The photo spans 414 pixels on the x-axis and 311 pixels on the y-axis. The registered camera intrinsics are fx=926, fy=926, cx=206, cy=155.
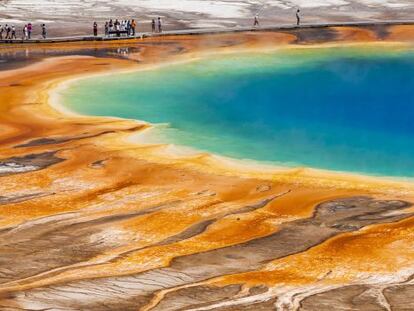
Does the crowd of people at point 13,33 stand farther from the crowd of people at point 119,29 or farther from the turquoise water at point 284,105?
the turquoise water at point 284,105

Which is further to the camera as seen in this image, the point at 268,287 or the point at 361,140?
the point at 361,140

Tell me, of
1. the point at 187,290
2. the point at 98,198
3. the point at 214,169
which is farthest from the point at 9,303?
the point at 214,169

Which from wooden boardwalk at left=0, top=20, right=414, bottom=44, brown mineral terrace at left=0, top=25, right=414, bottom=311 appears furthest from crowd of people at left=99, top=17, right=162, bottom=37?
A: brown mineral terrace at left=0, top=25, right=414, bottom=311

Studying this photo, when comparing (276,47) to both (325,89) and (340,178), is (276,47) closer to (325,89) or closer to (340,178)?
(325,89)

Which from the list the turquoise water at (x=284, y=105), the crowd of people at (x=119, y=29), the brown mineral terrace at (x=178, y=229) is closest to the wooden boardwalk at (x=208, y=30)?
the crowd of people at (x=119, y=29)

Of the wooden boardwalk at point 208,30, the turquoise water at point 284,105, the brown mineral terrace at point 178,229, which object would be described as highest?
the wooden boardwalk at point 208,30

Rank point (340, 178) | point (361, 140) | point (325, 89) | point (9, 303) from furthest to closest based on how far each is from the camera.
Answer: point (325, 89)
point (361, 140)
point (340, 178)
point (9, 303)
